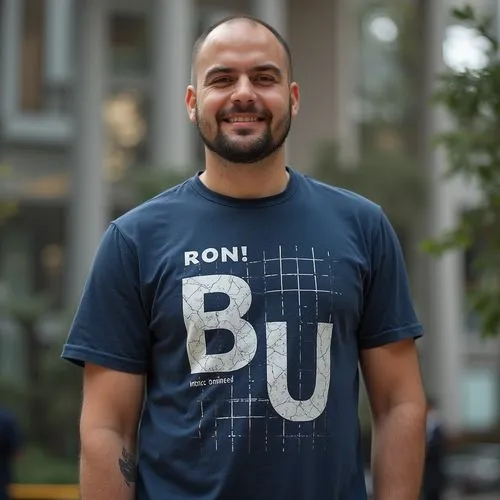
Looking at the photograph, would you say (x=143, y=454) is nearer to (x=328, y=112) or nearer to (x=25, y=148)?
(x=25, y=148)

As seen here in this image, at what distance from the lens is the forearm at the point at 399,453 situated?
11.8ft

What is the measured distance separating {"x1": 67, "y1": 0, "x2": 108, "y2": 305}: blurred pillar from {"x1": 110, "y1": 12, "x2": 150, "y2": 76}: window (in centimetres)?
90

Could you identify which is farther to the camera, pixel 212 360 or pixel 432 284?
pixel 432 284

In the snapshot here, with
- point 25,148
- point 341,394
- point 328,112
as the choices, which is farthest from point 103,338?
point 328,112

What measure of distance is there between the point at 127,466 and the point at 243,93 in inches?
35.5

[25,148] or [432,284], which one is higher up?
[25,148]

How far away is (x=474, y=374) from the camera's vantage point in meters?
54.7

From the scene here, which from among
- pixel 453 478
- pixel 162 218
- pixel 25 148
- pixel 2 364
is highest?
pixel 25 148

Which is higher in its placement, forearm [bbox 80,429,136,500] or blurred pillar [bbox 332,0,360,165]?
blurred pillar [bbox 332,0,360,165]

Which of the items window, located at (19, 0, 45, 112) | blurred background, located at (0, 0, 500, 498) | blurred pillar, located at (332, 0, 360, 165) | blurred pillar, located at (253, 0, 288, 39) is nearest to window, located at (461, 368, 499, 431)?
blurred background, located at (0, 0, 500, 498)

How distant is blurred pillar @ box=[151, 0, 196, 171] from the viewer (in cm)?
4266

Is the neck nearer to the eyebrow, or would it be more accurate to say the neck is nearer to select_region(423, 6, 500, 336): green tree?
the eyebrow

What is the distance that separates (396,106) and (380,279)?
47.2 metres

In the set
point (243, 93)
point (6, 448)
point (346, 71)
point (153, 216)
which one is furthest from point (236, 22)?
point (346, 71)
